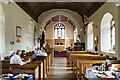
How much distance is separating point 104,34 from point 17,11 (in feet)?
14.4

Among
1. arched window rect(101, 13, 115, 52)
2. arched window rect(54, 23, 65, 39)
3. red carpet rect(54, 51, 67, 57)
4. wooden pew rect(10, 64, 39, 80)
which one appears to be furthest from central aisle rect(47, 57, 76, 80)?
arched window rect(54, 23, 65, 39)

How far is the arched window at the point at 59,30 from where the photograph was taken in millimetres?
28797

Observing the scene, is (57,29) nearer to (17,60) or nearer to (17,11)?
(17,11)

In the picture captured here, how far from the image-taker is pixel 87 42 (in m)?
16.8

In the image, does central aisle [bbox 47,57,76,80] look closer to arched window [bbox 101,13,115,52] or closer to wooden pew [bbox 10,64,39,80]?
arched window [bbox 101,13,115,52]

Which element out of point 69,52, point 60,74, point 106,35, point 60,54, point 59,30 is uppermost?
point 59,30

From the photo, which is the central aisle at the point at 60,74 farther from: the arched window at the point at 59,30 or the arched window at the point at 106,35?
the arched window at the point at 59,30

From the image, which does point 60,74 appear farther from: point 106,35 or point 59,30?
point 59,30

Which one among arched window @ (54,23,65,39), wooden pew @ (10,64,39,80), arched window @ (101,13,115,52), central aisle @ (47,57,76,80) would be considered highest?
arched window @ (54,23,65,39)

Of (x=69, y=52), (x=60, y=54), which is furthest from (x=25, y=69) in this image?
(x=60, y=54)

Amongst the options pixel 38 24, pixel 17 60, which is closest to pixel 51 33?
pixel 38 24

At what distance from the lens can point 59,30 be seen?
28.8m

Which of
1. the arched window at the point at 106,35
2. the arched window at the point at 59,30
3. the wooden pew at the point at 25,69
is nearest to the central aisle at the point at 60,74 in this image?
the arched window at the point at 106,35

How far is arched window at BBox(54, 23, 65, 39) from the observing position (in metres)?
28.8
